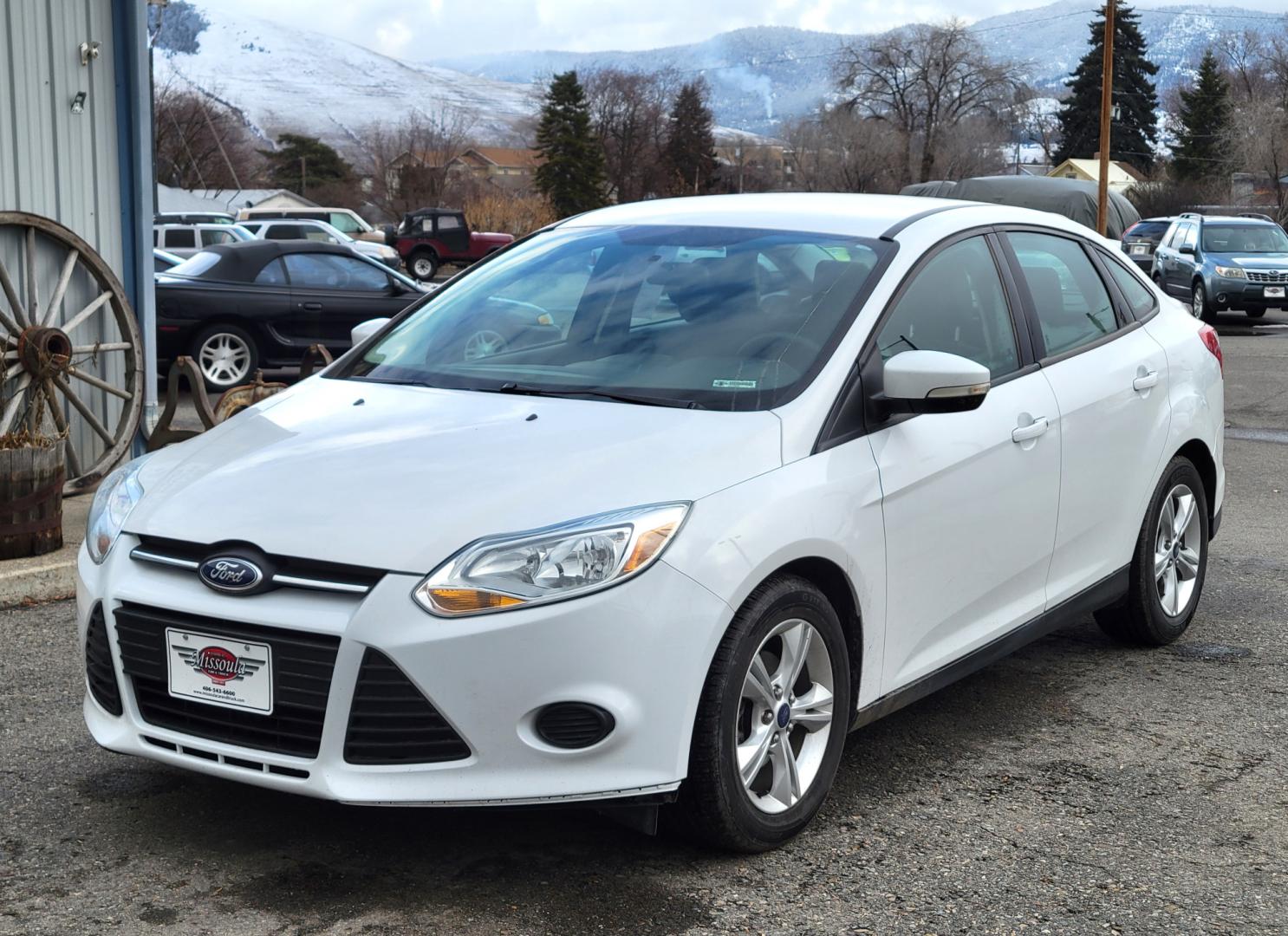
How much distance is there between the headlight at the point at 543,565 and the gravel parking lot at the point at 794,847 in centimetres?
72

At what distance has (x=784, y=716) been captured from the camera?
3695mm

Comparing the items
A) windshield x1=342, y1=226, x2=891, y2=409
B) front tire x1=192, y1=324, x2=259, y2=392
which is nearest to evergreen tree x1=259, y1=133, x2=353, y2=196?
front tire x1=192, y1=324, x2=259, y2=392

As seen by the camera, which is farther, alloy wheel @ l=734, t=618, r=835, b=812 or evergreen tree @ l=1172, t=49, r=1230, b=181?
evergreen tree @ l=1172, t=49, r=1230, b=181

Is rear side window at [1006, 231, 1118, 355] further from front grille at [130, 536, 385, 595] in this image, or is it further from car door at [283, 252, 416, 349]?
car door at [283, 252, 416, 349]

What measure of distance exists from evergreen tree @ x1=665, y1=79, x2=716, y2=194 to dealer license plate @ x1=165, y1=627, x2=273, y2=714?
101 metres

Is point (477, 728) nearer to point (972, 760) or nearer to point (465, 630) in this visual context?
point (465, 630)

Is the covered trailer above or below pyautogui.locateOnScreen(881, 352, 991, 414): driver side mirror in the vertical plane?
above

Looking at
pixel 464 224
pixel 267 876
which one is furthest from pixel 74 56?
pixel 464 224

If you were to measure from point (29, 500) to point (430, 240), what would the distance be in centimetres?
4080

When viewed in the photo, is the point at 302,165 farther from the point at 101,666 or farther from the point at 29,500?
the point at 101,666

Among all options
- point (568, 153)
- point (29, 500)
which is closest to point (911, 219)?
point (29, 500)

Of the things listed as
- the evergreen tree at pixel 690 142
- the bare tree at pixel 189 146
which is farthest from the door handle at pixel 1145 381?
the evergreen tree at pixel 690 142

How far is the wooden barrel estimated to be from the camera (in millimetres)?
6480

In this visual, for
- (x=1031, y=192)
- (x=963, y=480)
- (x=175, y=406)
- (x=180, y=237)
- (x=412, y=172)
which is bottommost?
(x=175, y=406)
